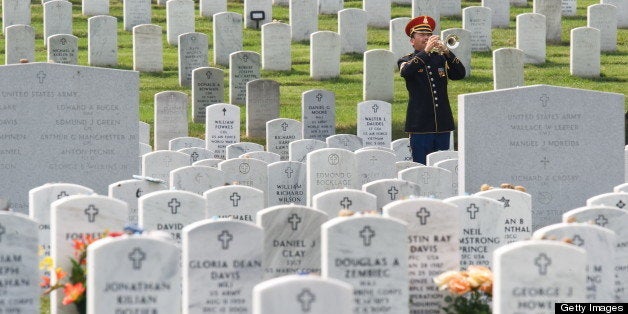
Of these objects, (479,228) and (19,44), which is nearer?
(479,228)

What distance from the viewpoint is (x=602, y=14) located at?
86.2ft

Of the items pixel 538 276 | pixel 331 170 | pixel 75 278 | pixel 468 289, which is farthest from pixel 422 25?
pixel 538 276

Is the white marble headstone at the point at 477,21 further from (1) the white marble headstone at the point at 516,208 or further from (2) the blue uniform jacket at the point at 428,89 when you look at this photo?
(1) the white marble headstone at the point at 516,208

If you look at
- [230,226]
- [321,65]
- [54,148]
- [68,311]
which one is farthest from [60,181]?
[321,65]

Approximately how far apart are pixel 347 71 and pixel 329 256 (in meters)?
14.8

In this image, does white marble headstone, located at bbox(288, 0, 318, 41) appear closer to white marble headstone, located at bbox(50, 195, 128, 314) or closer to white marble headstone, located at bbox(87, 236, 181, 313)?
white marble headstone, located at bbox(50, 195, 128, 314)

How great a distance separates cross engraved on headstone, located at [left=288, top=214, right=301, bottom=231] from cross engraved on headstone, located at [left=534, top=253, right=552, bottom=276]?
1.96 m

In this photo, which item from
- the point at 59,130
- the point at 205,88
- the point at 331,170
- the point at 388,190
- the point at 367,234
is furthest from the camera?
the point at 205,88

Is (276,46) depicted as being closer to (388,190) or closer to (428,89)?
(428,89)

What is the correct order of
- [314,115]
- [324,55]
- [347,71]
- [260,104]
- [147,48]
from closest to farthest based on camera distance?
[314,115]
[260,104]
[324,55]
[147,48]
[347,71]

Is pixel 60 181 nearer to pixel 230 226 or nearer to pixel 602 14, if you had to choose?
pixel 230 226

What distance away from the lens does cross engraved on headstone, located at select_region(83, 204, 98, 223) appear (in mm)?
10731

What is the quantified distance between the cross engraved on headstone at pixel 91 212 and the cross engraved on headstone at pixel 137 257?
52.2 inches

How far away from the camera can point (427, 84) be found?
15.9 m
